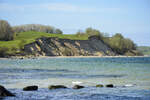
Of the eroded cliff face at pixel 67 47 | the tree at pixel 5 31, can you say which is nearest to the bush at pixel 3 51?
the eroded cliff face at pixel 67 47

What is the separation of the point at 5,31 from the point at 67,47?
35.3 metres

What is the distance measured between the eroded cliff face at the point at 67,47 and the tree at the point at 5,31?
19.7 m

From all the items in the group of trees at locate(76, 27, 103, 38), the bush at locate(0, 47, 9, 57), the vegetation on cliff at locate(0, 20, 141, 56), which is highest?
the group of trees at locate(76, 27, 103, 38)

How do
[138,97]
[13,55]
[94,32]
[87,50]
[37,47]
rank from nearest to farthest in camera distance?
1. [138,97]
2. [13,55]
3. [37,47]
4. [87,50]
5. [94,32]

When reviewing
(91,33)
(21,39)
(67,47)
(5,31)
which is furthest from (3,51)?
(91,33)

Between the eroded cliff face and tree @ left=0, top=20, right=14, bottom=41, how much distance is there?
19709 millimetres

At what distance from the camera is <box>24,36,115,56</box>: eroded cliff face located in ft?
478

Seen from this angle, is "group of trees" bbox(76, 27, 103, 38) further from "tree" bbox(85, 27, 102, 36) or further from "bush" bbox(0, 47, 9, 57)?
"bush" bbox(0, 47, 9, 57)

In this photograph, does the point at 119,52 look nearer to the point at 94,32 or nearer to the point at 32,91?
the point at 94,32

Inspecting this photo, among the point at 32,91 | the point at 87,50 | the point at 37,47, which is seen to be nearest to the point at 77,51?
the point at 87,50

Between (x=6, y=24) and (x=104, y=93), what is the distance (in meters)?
139

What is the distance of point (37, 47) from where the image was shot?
145750 millimetres

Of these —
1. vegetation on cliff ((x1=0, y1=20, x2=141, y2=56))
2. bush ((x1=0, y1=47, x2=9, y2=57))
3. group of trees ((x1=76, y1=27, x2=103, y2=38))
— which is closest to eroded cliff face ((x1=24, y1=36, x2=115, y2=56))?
vegetation on cliff ((x1=0, y1=20, x2=141, y2=56))

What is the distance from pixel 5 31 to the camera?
159 meters
